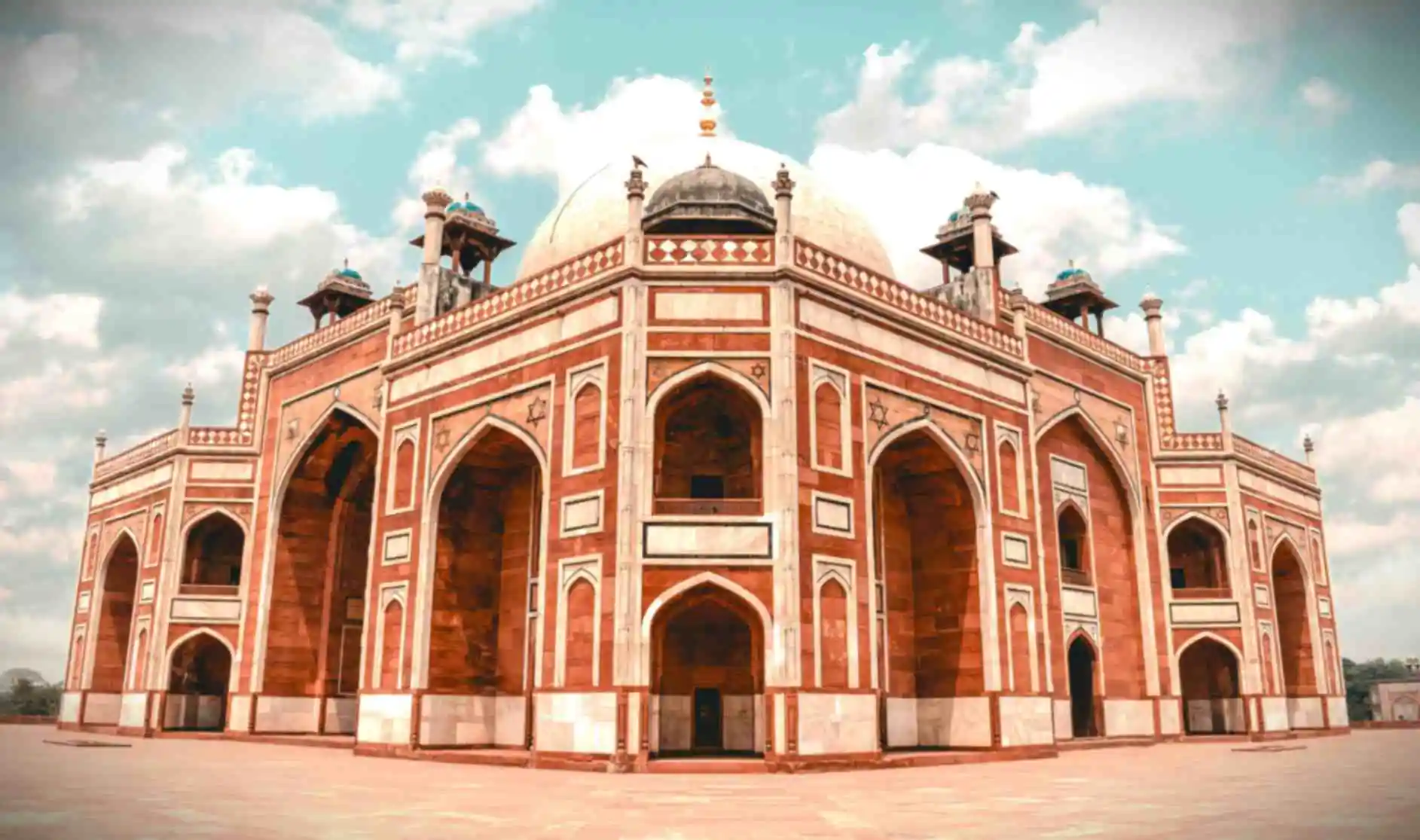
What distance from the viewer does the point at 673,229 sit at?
19969mm

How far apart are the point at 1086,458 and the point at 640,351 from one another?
43.0 feet

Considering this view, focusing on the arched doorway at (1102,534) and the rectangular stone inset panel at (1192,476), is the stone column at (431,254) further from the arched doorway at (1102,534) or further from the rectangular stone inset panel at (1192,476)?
the rectangular stone inset panel at (1192,476)

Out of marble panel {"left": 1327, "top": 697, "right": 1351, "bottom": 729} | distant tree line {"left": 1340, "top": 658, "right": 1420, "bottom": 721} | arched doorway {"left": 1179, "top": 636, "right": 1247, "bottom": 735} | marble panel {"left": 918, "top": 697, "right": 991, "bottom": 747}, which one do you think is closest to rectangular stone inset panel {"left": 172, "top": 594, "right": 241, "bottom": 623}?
marble panel {"left": 918, "top": 697, "right": 991, "bottom": 747}

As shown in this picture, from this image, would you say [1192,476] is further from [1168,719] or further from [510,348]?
[510,348]

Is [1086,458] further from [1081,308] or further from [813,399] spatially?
[813,399]

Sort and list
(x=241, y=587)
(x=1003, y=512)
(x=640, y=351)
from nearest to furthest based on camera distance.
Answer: (x=640, y=351) < (x=1003, y=512) < (x=241, y=587)

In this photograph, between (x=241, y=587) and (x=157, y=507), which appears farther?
(x=157, y=507)

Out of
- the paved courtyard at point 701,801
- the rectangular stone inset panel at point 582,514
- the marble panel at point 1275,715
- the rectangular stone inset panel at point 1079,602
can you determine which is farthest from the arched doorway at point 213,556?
the marble panel at point 1275,715

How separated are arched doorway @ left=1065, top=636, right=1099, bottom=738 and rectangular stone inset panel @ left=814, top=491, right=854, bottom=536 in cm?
943

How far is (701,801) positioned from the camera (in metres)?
10.4

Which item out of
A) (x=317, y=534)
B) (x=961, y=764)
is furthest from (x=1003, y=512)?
(x=317, y=534)

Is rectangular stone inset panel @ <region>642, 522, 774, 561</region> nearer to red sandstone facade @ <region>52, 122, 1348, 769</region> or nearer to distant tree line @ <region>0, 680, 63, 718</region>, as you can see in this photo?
red sandstone facade @ <region>52, 122, 1348, 769</region>

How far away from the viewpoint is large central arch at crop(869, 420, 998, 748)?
18844mm

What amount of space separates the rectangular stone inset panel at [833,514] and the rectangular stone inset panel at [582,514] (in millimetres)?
3198
